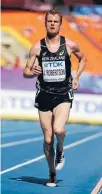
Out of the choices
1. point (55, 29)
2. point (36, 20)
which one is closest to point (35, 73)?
point (55, 29)

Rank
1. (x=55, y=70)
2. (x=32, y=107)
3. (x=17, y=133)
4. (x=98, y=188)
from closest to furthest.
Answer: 1. (x=55, y=70)
2. (x=98, y=188)
3. (x=17, y=133)
4. (x=32, y=107)

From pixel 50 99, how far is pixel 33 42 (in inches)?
287

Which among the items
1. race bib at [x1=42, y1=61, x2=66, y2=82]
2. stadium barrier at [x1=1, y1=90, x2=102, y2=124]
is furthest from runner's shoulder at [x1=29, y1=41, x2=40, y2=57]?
stadium barrier at [x1=1, y1=90, x2=102, y2=124]

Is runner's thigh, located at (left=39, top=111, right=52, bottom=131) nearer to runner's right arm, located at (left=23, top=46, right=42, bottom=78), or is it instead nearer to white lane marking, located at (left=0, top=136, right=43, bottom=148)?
runner's right arm, located at (left=23, top=46, right=42, bottom=78)

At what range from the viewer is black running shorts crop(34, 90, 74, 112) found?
5.39 metres

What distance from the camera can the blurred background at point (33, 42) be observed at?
11.9 meters

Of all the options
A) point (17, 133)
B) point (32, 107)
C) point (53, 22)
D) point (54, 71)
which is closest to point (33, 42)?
point (32, 107)

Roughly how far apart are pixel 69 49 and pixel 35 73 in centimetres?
41

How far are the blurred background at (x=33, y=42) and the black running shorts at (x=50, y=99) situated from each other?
20.3ft

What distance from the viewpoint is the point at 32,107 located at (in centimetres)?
1184

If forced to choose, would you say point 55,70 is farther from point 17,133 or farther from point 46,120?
point 17,133

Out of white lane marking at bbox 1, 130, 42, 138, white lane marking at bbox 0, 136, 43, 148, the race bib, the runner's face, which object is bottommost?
white lane marking at bbox 1, 130, 42, 138

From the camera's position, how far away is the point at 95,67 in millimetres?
12203

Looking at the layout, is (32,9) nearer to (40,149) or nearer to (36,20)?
(36,20)
